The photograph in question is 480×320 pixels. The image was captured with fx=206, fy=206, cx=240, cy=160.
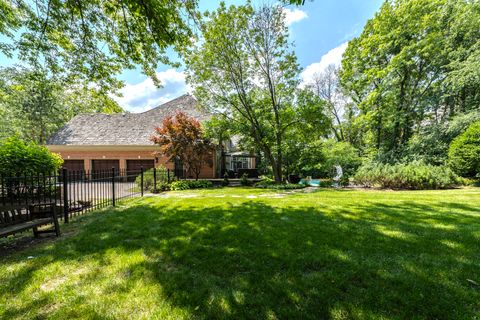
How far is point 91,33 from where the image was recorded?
7035 mm

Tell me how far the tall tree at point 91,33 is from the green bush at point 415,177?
37.3ft

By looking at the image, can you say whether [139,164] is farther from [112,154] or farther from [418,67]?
[418,67]

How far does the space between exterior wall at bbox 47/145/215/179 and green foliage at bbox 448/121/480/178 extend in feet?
50.5

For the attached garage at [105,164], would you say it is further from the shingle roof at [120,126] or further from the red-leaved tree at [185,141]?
the red-leaved tree at [185,141]

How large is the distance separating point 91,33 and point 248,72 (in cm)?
850

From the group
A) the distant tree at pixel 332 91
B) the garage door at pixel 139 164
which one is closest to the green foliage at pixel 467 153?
the distant tree at pixel 332 91

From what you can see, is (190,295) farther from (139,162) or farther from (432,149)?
(139,162)

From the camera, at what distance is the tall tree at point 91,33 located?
19.4ft

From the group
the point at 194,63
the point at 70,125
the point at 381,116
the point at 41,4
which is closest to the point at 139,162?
the point at 70,125

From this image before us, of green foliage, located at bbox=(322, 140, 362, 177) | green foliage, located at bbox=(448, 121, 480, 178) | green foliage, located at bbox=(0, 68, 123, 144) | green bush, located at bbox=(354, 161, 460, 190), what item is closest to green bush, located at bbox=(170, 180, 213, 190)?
green foliage, located at bbox=(322, 140, 362, 177)

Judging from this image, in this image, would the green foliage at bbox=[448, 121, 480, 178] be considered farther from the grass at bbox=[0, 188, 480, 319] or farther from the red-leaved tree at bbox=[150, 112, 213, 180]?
the red-leaved tree at bbox=[150, 112, 213, 180]

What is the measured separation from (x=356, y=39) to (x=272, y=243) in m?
19.5

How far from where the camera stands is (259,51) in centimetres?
1266

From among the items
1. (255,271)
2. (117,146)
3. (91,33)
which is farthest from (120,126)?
(255,271)
